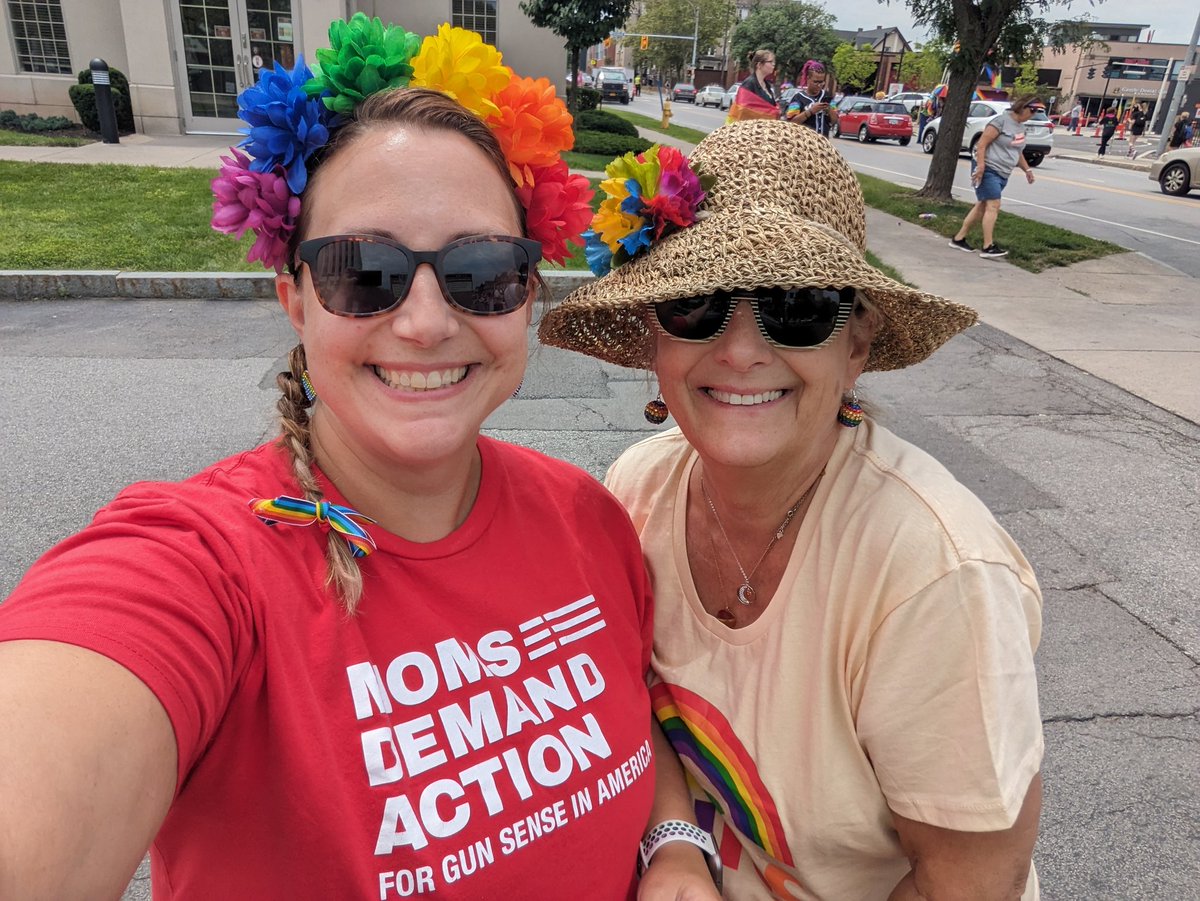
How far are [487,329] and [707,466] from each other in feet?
1.90

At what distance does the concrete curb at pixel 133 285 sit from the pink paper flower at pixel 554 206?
5.50 meters

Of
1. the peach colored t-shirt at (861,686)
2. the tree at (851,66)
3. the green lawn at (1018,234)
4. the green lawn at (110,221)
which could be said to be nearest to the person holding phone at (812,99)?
the green lawn at (1018,234)

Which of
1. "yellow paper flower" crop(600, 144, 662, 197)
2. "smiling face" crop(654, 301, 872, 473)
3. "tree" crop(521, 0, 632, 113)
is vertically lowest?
"smiling face" crop(654, 301, 872, 473)

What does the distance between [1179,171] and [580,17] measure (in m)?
14.6

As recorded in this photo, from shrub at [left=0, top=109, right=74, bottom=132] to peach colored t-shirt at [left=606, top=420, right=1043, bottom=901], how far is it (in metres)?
18.9

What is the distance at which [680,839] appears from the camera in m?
1.58

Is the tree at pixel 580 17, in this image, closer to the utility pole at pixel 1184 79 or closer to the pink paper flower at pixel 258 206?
the pink paper flower at pixel 258 206

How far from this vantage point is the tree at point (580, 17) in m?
16.5

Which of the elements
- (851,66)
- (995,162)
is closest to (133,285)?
(995,162)

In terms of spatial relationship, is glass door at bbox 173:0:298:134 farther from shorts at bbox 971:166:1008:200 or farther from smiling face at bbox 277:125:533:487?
smiling face at bbox 277:125:533:487

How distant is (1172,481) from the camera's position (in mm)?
4758

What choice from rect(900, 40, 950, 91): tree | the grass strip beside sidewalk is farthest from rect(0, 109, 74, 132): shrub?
rect(900, 40, 950, 91): tree

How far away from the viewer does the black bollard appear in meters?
13.6

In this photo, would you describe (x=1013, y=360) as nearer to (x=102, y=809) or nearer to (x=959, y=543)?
(x=959, y=543)
